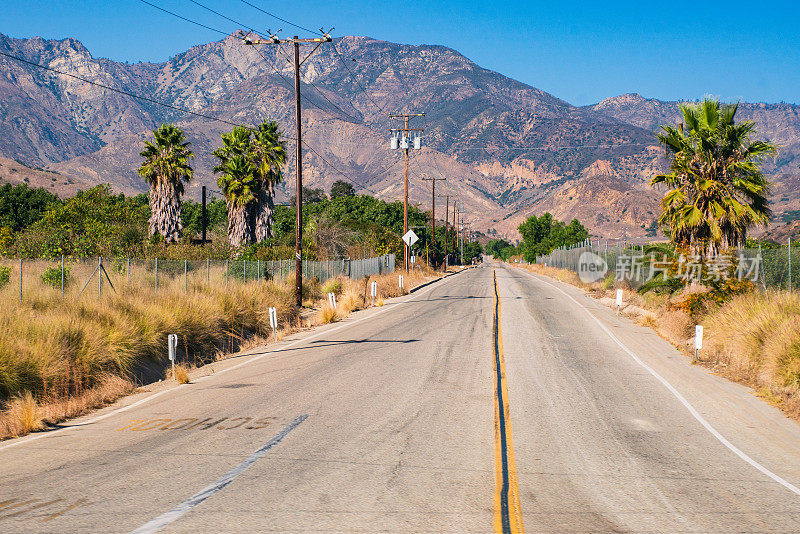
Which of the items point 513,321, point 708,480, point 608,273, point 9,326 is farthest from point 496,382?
point 608,273

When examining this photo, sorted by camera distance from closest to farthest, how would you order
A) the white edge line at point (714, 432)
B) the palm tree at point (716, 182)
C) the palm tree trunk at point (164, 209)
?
the white edge line at point (714, 432) → the palm tree at point (716, 182) → the palm tree trunk at point (164, 209)

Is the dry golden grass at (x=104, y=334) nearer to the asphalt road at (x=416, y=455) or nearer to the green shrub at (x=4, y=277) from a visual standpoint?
the green shrub at (x=4, y=277)

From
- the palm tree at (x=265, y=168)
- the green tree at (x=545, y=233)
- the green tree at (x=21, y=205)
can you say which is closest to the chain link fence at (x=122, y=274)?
the palm tree at (x=265, y=168)

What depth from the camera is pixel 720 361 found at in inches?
583

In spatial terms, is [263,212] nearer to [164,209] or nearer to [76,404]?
[164,209]

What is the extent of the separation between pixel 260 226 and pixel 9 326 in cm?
4357

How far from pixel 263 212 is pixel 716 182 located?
1573 inches

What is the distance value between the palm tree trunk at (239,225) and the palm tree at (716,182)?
3726 cm

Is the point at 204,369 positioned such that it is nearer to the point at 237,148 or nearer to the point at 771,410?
the point at 771,410

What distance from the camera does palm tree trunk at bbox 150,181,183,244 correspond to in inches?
2051

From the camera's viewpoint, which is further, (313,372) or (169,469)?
(313,372)

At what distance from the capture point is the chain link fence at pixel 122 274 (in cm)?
1805

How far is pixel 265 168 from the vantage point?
52125 millimetres

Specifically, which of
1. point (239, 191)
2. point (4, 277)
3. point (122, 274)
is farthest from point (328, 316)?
point (239, 191)
